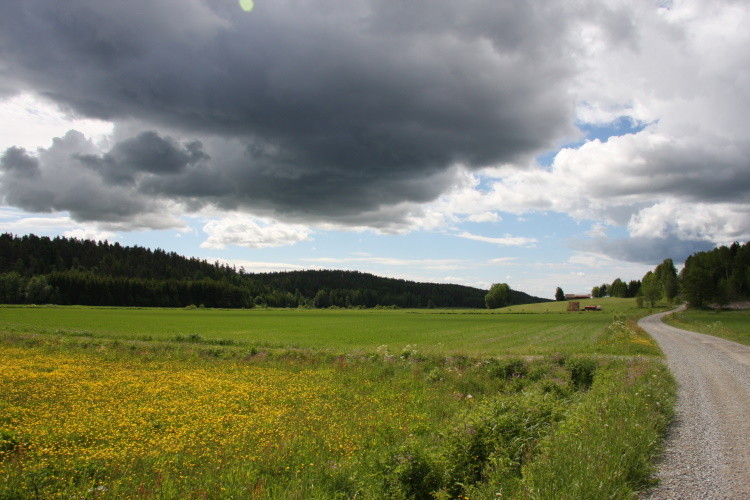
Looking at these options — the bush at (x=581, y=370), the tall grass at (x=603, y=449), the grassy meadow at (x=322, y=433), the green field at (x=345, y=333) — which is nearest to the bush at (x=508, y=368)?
the grassy meadow at (x=322, y=433)

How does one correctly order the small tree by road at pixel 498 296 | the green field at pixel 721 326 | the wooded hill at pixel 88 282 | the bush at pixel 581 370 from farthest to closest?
1. the small tree by road at pixel 498 296
2. the wooded hill at pixel 88 282
3. the green field at pixel 721 326
4. the bush at pixel 581 370

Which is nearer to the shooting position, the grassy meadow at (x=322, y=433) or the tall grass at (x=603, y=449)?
the tall grass at (x=603, y=449)

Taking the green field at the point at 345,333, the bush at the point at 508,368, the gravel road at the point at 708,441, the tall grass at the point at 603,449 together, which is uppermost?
the tall grass at the point at 603,449

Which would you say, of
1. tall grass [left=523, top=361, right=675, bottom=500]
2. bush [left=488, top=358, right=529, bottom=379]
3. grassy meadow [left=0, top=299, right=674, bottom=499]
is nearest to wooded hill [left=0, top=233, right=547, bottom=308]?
grassy meadow [left=0, top=299, right=674, bottom=499]

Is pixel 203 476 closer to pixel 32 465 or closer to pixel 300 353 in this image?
pixel 32 465

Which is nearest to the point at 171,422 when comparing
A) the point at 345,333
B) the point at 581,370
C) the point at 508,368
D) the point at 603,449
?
the point at 603,449

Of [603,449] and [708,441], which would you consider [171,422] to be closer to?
[603,449]

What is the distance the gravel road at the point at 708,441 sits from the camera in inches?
284

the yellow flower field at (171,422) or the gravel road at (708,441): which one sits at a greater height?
the gravel road at (708,441)

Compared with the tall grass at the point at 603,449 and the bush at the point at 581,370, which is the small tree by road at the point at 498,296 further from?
the tall grass at the point at 603,449

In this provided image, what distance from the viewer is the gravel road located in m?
7.21

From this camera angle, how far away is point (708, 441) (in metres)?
9.62

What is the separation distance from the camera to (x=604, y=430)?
9.19 m

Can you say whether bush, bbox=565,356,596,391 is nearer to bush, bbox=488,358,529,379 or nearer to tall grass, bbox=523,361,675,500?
bush, bbox=488,358,529,379
